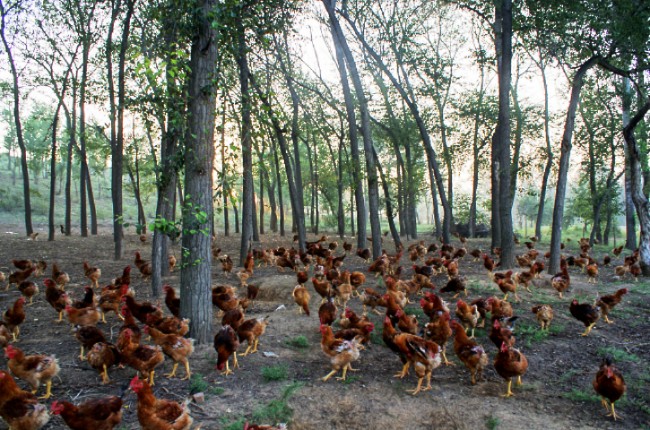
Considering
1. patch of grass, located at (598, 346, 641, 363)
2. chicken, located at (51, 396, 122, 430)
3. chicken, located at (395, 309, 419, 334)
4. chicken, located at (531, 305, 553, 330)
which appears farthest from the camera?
chicken, located at (531, 305, 553, 330)

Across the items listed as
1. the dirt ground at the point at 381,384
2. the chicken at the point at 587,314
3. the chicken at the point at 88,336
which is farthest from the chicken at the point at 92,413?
the chicken at the point at 587,314

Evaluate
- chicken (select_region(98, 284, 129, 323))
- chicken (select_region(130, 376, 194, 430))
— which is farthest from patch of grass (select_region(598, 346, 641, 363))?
chicken (select_region(98, 284, 129, 323))

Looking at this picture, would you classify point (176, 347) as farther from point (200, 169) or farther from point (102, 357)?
point (200, 169)

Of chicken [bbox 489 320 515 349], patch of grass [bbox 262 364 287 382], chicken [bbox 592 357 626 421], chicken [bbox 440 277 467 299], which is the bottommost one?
patch of grass [bbox 262 364 287 382]

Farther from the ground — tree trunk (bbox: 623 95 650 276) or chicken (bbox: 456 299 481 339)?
tree trunk (bbox: 623 95 650 276)

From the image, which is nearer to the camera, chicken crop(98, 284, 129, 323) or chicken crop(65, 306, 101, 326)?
chicken crop(65, 306, 101, 326)

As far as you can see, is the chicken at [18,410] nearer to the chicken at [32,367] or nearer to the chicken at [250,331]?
the chicken at [32,367]

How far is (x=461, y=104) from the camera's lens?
2409 cm

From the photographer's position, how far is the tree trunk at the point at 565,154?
12.0m

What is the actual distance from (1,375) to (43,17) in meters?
20.5

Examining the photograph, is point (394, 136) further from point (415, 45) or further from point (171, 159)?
point (171, 159)

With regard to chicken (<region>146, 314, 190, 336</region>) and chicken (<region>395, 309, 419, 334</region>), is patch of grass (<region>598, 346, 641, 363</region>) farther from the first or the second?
chicken (<region>146, 314, 190, 336</region>)

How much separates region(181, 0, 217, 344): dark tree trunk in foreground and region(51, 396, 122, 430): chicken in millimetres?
2603

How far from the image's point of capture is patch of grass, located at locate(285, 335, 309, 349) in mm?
7410
